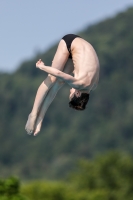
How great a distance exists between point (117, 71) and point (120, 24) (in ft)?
93.7

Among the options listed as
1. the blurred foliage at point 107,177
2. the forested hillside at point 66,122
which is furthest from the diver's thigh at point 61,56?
the forested hillside at point 66,122

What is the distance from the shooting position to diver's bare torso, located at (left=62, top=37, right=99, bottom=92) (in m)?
15.0

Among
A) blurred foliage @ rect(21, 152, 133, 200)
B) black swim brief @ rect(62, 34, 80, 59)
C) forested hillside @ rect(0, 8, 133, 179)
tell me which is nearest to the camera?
black swim brief @ rect(62, 34, 80, 59)

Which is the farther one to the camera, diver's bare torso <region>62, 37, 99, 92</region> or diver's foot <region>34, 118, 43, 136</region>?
diver's foot <region>34, 118, 43, 136</region>

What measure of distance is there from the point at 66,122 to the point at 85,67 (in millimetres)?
139534

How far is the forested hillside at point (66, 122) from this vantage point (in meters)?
137

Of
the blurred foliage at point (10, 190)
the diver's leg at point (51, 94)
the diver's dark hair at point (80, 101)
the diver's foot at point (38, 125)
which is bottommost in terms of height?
the diver's dark hair at point (80, 101)

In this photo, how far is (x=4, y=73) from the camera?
187000mm

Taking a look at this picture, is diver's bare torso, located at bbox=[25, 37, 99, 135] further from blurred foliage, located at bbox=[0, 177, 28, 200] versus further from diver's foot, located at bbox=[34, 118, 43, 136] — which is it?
blurred foliage, located at bbox=[0, 177, 28, 200]

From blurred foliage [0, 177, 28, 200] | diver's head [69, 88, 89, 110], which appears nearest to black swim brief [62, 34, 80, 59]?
diver's head [69, 88, 89, 110]

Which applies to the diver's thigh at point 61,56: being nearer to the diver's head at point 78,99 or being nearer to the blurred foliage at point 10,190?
the diver's head at point 78,99

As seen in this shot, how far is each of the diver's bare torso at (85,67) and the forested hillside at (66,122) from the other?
105341mm

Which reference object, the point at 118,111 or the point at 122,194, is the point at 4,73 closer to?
the point at 118,111

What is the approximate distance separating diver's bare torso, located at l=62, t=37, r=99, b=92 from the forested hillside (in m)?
105
